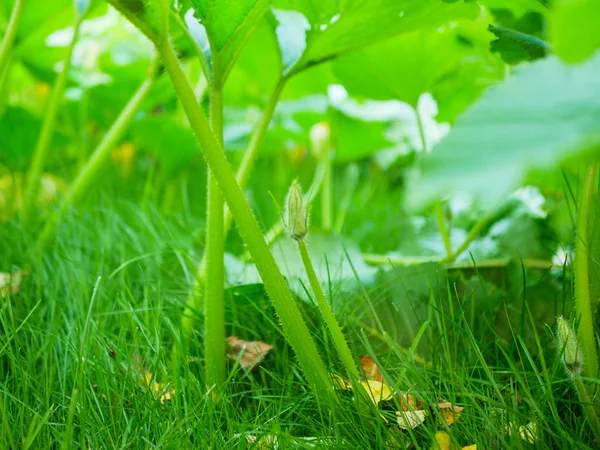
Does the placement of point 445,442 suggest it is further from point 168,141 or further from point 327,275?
point 168,141

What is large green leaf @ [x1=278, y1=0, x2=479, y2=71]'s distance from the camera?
89 cm

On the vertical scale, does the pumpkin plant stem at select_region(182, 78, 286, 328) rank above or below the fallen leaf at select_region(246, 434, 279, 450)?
above

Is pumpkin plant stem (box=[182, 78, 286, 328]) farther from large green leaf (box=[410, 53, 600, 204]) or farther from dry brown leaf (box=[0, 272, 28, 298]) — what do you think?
large green leaf (box=[410, 53, 600, 204])

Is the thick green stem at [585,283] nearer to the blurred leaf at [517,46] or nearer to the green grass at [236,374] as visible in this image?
the green grass at [236,374]

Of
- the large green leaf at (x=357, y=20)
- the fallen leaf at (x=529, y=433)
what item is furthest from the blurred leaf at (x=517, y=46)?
the fallen leaf at (x=529, y=433)

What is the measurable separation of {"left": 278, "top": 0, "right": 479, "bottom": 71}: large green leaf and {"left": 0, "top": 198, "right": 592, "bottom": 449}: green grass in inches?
15.1

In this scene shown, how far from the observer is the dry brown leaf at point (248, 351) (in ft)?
3.11

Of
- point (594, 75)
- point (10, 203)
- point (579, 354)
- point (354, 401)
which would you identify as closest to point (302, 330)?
point (354, 401)

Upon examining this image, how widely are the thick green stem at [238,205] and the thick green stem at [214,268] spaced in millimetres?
115

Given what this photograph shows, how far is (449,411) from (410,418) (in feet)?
0.22

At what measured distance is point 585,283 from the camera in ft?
2.36

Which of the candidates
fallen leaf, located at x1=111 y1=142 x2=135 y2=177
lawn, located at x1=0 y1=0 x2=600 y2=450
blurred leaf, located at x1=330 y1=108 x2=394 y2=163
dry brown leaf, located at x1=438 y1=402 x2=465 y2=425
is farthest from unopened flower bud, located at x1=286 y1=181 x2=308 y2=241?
fallen leaf, located at x1=111 y1=142 x2=135 y2=177

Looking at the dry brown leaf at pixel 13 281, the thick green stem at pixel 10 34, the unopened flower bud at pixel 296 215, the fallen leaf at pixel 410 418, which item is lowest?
the fallen leaf at pixel 410 418

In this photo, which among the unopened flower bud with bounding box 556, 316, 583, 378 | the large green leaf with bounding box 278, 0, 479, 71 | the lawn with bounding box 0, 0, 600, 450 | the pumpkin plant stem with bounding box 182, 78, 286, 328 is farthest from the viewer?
the pumpkin plant stem with bounding box 182, 78, 286, 328
